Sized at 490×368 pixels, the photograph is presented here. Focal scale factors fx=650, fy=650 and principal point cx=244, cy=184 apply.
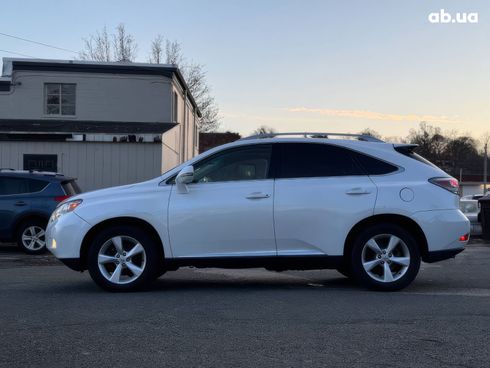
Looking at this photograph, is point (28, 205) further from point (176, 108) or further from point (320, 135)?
point (176, 108)

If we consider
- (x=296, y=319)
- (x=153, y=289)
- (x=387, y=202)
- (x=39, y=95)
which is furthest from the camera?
(x=39, y=95)

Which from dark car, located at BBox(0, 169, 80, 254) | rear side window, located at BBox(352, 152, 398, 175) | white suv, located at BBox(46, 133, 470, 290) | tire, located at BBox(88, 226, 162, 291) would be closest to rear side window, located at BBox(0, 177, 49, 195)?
dark car, located at BBox(0, 169, 80, 254)

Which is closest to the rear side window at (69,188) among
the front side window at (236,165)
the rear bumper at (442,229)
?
the front side window at (236,165)

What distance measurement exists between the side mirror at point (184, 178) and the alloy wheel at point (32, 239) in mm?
6889

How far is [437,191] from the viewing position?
7.55 meters

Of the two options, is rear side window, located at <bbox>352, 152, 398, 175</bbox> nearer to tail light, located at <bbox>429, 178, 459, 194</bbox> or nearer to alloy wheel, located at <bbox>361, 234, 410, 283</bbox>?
tail light, located at <bbox>429, 178, 459, 194</bbox>

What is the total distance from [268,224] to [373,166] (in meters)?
1.45

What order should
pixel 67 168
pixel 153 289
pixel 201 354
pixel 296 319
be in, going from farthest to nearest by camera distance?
1. pixel 67 168
2. pixel 153 289
3. pixel 296 319
4. pixel 201 354

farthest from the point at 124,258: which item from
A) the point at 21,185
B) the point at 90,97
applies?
the point at 90,97

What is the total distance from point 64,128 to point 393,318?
18.0 m

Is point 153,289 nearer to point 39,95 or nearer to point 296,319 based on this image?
point 296,319

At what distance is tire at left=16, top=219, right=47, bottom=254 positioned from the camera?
43.7 ft

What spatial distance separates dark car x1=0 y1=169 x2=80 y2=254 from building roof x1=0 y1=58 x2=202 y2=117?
11942 millimetres

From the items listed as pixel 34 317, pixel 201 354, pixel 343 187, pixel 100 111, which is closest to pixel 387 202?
pixel 343 187
